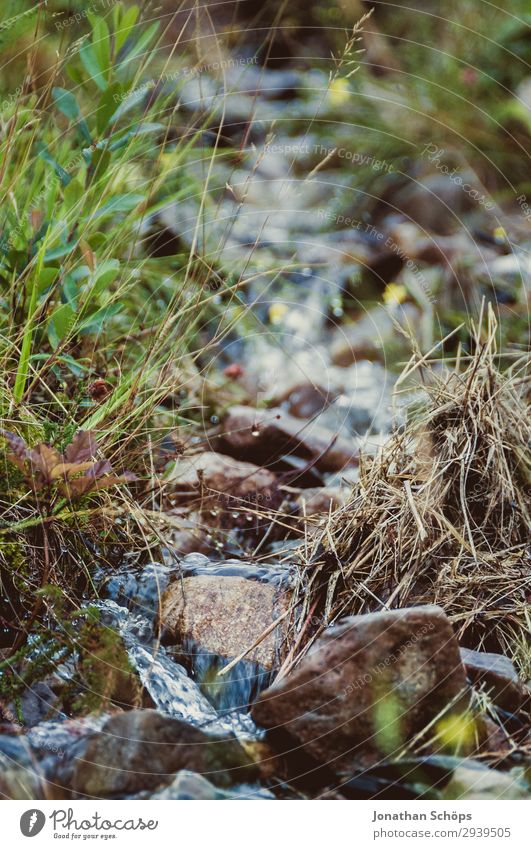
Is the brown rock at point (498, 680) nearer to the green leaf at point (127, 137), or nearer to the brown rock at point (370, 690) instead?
the brown rock at point (370, 690)

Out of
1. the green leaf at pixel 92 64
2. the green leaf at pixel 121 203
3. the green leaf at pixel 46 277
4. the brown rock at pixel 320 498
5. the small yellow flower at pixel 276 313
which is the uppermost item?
the green leaf at pixel 92 64

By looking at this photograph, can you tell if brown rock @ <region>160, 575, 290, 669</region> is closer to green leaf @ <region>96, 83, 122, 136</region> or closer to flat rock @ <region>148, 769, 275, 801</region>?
flat rock @ <region>148, 769, 275, 801</region>

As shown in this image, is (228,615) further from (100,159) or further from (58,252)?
(100,159)

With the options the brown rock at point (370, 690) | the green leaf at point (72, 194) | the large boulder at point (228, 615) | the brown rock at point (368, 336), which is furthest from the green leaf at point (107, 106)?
the brown rock at point (368, 336)

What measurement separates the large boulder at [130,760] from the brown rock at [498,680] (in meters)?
0.46

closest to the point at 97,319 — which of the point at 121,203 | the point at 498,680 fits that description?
the point at 121,203

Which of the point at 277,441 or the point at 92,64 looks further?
the point at 277,441

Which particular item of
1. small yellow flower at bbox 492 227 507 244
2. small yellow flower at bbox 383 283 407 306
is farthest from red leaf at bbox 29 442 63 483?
small yellow flower at bbox 492 227 507 244

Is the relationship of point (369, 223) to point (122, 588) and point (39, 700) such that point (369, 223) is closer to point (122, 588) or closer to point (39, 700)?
point (122, 588)

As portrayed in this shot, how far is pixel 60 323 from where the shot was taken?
1.45 meters

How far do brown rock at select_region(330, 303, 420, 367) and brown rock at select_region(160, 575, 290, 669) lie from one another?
123 cm

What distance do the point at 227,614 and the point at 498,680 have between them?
0.55 meters

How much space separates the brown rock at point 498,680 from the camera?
1.22 m
